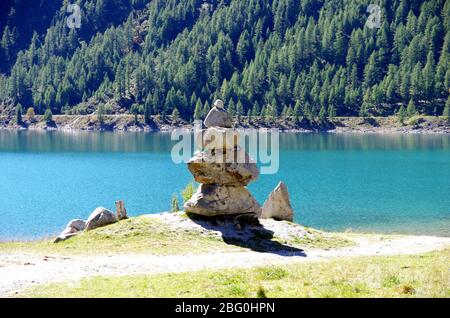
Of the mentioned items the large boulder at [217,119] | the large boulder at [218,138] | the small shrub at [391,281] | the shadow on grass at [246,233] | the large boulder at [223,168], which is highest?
the large boulder at [217,119]

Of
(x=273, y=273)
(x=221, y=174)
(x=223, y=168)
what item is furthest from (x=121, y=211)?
Answer: (x=273, y=273)

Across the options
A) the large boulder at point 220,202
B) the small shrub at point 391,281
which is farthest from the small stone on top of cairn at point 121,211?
the small shrub at point 391,281

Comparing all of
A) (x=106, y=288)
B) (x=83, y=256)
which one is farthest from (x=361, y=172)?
(x=106, y=288)

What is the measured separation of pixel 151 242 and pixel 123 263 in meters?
4.79

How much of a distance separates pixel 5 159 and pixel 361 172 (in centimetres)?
7727

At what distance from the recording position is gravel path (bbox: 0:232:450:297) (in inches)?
828

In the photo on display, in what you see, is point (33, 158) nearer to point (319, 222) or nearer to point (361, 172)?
point (361, 172)

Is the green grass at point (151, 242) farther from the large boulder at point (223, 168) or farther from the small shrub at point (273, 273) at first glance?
the small shrub at point (273, 273)

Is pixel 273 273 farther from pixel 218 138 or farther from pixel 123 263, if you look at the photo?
pixel 218 138

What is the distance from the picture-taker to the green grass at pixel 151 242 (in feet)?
93.8

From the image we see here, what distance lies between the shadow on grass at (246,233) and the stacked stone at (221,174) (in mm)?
393

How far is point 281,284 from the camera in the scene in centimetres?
1831

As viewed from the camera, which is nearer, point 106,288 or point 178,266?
point 106,288
